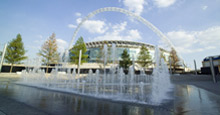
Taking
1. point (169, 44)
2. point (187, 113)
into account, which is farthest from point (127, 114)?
point (169, 44)

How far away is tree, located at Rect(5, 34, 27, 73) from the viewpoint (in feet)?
Answer: 77.3

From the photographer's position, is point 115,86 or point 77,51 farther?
point 77,51

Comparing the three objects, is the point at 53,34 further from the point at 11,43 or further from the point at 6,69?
the point at 6,69

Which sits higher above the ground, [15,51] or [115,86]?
[15,51]

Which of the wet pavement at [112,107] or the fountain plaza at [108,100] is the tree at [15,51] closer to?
the fountain plaza at [108,100]

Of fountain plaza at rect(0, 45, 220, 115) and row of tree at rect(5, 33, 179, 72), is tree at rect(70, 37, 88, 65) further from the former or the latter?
fountain plaza at rect(0, 45, 220, 115)

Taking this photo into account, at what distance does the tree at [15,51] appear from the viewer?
2356 cm

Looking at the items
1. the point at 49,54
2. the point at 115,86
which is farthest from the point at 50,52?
the point at 115,86

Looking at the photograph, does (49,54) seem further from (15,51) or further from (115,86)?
(115,86)

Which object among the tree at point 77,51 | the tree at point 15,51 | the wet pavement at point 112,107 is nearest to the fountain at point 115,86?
the wet pavement at point 112,107

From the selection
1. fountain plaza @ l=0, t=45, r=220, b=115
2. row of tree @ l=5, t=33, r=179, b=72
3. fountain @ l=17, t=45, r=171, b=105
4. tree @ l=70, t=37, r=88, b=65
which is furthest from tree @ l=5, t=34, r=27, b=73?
fountain plaza @ l=0, t=45, r=220, b=115

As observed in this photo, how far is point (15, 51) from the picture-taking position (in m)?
24.2


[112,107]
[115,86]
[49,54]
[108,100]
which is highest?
[49,54]

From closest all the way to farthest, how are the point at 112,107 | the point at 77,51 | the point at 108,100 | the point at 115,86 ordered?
the point at 112,107 < the point at 108,100 < the point at 115,86 < the point at 77,51
